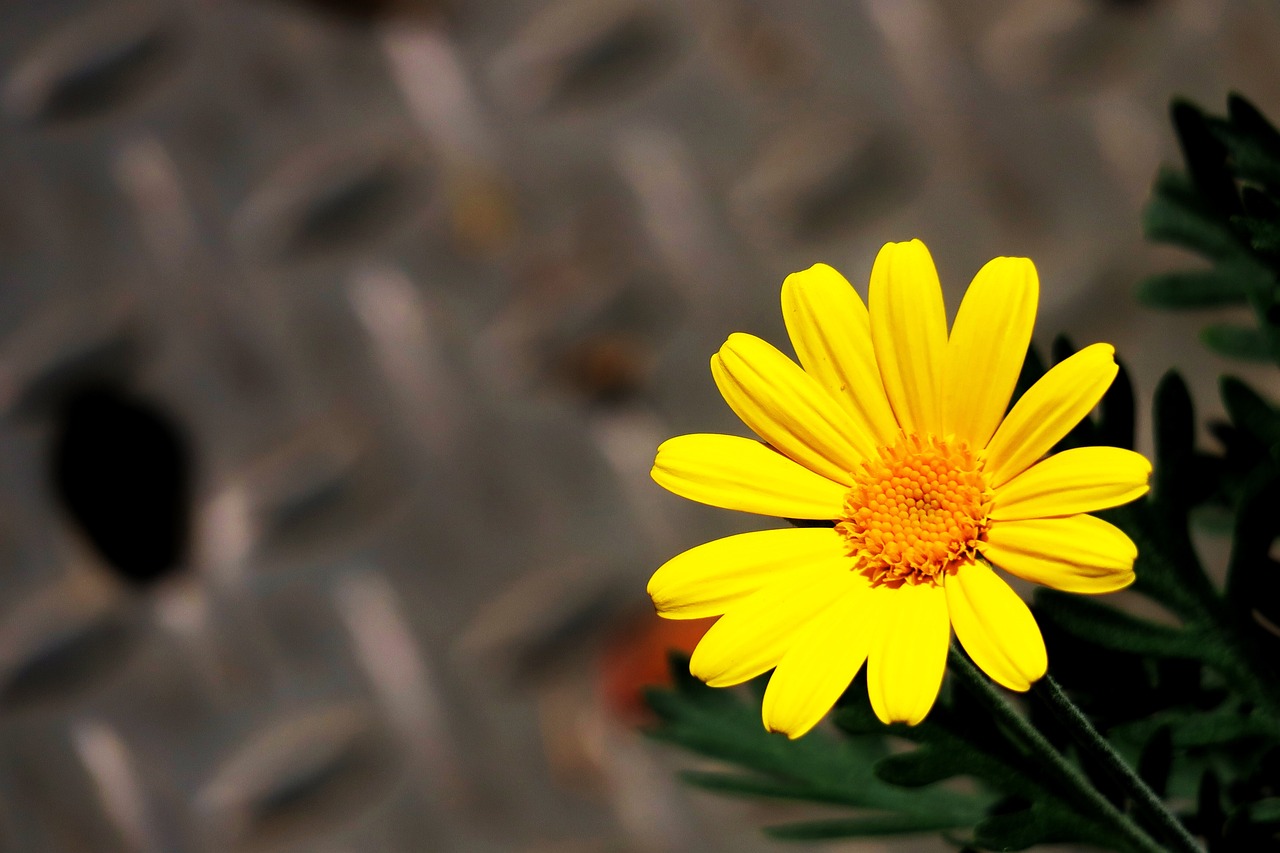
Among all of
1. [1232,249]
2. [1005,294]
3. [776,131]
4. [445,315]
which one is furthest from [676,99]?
[1005,294]

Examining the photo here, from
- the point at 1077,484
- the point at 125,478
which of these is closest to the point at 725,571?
the point at 1077,484

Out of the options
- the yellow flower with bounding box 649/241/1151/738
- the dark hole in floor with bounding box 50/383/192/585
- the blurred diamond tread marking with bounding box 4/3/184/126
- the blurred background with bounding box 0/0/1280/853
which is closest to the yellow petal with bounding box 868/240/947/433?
the yellow flower with bounding box 649/241/1151/738

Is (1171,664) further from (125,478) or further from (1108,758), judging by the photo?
(125,478)

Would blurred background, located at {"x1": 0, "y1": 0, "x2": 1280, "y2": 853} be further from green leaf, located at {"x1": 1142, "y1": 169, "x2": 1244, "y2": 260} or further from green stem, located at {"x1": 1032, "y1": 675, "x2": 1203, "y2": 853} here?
green stem, located at {"x1": 1032, "y1": 675, "x2": 1203, "y2": 853}

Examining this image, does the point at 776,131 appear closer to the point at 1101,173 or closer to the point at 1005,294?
the point at 1101,173

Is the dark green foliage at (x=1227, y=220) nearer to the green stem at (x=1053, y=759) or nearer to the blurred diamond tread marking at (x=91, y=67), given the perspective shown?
the green stem at (x=1053, y=759)

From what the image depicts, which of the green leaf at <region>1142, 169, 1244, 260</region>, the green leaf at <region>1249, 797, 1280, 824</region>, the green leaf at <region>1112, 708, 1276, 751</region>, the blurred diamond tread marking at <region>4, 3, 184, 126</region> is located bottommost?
the green leaf at <region>1249, 797, 1280, 824</region>

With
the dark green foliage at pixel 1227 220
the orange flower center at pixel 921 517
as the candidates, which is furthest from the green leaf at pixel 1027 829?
the dark green foliage at pixel 1227 220
